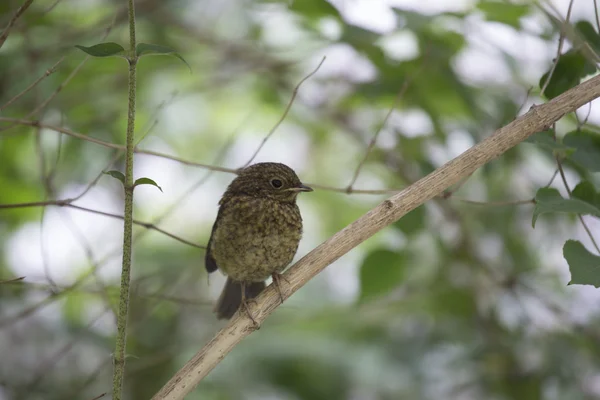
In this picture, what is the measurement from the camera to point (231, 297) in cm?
333

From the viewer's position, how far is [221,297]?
3.34 meters

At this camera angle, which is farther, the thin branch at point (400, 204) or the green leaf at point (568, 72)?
the green leaf at point (568, 72)

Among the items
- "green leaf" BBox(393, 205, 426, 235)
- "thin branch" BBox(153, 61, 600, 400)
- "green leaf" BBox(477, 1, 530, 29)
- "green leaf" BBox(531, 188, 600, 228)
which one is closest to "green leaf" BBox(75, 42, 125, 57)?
"thin branch" BBox(153, 61, 600, 400)

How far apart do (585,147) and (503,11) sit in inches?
34.9

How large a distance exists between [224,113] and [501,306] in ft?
8.83

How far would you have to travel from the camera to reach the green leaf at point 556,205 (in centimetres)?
194

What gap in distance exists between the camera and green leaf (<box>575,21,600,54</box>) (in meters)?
2.34

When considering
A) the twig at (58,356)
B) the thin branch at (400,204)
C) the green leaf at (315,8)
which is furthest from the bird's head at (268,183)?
the thin branch at (400,204)

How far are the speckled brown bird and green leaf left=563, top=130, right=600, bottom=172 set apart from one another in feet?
3.97

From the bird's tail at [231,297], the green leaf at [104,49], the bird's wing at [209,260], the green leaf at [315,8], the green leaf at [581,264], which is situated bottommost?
the green leaf at [581,264]

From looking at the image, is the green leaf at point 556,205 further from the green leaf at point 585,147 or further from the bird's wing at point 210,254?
the bird's wing at point 210,254

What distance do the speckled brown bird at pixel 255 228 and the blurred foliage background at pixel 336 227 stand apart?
34 centimetres

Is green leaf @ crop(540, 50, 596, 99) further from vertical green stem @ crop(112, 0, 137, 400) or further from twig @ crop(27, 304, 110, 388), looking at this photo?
twig @ crop(27, 304, 110, 388)

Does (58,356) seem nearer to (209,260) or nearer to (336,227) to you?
(209,260)
